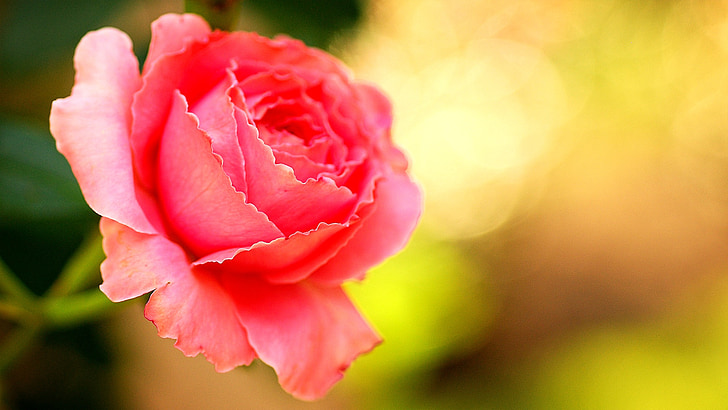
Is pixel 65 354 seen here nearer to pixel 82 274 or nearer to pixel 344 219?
pixel 82 274

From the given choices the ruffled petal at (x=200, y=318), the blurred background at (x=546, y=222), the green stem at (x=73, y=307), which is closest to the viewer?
the ruffled petal at (x=200, y=318)

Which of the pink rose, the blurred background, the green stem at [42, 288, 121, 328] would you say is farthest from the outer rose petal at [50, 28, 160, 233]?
the blurred background

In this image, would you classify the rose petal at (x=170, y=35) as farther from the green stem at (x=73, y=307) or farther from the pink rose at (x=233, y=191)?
the green stem at (x=73, y=307)

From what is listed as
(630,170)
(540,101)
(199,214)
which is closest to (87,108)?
(199,214)

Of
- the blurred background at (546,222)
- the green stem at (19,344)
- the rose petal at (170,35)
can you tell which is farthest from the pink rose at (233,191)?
the blurred background at (546,222)

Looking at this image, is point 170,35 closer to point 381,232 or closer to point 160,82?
point 160,82

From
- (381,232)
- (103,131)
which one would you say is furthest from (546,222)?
(103,131)

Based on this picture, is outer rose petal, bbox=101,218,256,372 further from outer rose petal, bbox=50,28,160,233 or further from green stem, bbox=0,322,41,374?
green stem, bbox=0,322,41,374
